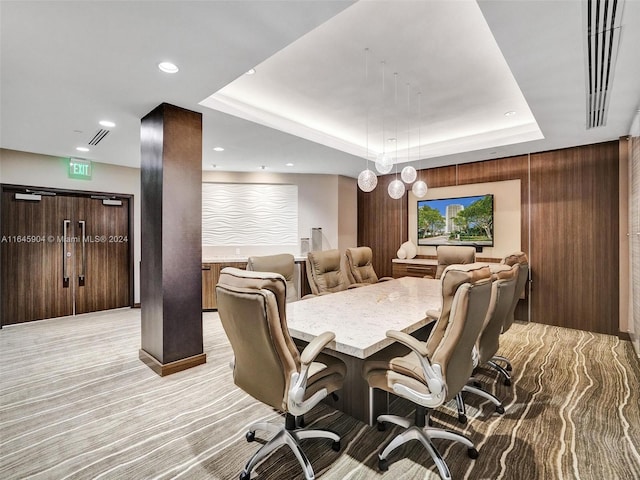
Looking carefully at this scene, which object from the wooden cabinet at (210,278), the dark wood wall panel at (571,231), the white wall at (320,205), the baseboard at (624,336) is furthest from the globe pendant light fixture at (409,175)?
the baseboard at (624,336)

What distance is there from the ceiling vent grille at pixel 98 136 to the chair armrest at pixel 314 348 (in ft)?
12.5

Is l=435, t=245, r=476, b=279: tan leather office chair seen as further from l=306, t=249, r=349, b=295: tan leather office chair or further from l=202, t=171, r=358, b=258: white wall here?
l=202, t=171, r=358, b=258: white wall

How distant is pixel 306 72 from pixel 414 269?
388cm

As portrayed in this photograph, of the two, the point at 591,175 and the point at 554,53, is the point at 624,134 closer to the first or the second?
the point at 591,175

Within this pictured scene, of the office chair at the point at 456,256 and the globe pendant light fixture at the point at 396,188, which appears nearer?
the globe pendant light fixture at the point at 396,188

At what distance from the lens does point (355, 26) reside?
2.26 m

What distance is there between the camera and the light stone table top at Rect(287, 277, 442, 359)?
1.80 metres

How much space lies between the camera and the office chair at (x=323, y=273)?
3.99m

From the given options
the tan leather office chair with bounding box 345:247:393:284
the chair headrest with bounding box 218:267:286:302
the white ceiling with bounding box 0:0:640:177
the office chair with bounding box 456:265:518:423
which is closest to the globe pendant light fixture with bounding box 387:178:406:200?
the white ceiling with bounding box 0:0:640:177

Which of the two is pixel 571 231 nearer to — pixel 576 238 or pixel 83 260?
pixel 576 238

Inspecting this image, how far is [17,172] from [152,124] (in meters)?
3.27

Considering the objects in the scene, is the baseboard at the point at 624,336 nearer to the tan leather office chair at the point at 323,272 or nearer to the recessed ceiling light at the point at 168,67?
the tan leather office chair at the point at 323,272

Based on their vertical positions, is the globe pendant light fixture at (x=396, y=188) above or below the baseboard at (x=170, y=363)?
above

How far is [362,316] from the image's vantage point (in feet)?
7.70
